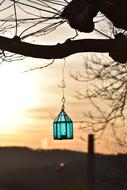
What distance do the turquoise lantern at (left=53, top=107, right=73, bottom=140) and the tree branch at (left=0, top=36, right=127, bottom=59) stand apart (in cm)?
272

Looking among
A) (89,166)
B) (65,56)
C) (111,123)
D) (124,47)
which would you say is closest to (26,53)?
(65,56)

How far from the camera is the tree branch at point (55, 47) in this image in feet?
18.4

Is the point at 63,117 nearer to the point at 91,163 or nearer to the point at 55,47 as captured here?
the point at 55,47

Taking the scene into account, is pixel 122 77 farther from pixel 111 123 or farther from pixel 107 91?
pixel 111 123

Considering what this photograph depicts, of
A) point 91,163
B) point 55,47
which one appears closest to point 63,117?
point 55,47

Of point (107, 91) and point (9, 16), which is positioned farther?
point (107, 91)

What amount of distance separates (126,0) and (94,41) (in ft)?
1.65

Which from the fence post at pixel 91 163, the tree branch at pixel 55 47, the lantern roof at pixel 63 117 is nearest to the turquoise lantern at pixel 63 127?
the lantern roof at pixel 63 117

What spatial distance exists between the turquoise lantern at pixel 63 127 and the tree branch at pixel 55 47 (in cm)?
272

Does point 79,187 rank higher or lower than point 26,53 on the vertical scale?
lower

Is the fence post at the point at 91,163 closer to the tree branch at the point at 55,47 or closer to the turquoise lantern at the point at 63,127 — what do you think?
the turquoise lantern at the point at 63,127

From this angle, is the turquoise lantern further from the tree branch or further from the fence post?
the fence post

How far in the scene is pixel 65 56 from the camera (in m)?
5.66

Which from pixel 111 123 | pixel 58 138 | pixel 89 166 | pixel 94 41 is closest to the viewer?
pixel 94 41
